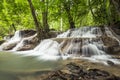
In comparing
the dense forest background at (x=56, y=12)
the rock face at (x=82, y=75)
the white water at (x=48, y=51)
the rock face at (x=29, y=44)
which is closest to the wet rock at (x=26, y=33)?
the dense forest background at (x=56, y=12)

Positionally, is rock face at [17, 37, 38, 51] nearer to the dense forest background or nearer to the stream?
the dense forest background

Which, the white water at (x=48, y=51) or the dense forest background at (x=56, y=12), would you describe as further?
the dense forest background at (x=56, y=12)

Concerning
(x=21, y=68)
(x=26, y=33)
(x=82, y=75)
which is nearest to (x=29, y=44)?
(x=26, y=33)

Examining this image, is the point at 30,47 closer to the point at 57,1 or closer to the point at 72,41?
the point at 72,41

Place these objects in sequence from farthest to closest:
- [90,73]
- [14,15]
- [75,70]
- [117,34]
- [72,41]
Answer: [14,15], [117,34], [72,41], [75,70], [90,73]

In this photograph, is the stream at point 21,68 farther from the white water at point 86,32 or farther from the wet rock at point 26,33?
the wet rock at point 26,33

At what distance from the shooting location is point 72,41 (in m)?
9.26

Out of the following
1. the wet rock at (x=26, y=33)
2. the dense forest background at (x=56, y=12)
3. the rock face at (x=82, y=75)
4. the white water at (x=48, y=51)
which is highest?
the dense forest background at (x=56, y=12)

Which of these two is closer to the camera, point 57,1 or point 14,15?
point 57,1

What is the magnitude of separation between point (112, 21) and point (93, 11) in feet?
9.15

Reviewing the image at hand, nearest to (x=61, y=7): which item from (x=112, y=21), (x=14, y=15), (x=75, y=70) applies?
(x=112, y=21)

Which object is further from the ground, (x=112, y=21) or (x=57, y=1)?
(x=57, y=1)

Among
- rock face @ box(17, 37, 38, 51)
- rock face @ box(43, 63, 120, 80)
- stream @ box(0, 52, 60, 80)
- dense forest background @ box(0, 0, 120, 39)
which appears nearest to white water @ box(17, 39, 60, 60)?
rock face @ box(17, 37, 38, 51)

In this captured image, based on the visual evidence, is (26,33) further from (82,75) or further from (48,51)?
(82,75)
